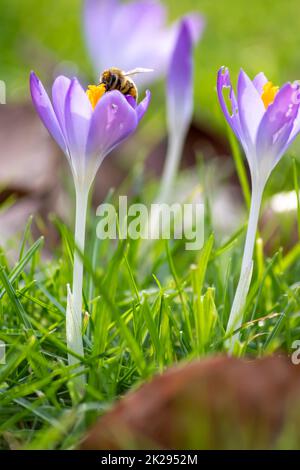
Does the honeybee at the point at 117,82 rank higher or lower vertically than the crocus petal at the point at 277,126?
higher

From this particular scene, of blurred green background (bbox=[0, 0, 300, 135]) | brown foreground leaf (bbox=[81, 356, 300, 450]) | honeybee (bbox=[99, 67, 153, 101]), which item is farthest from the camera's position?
blurred green background (bbox=[0, 0, 300, 135])

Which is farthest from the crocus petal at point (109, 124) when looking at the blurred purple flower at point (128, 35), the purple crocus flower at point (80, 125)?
the blurred purple flower at point (128, 35)

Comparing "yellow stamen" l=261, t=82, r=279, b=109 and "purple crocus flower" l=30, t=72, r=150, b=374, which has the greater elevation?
"yellow stamen" l=261, t=82, r=279, b=109

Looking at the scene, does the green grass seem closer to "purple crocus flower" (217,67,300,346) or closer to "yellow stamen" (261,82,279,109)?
"purple crocus flower" (217,67,300,346)

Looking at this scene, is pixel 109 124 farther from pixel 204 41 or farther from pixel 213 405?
pixel 204 41

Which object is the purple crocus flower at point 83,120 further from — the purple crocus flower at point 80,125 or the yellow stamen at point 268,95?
the yellow stamen at point 268,95

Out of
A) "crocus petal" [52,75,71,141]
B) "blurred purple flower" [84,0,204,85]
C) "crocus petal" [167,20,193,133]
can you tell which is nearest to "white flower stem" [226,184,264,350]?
"crocus petal" [52,75,71,141]

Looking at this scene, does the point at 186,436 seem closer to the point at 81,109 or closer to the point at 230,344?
the point at 230,344
